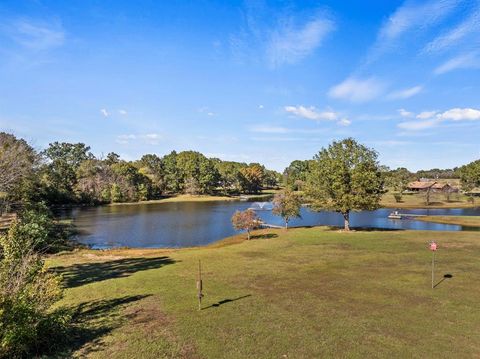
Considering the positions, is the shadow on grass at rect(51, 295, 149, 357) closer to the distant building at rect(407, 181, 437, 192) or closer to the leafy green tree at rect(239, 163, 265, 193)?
the distant building at rect(407, 181, 437, 192)

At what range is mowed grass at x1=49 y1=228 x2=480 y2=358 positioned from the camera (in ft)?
43.8

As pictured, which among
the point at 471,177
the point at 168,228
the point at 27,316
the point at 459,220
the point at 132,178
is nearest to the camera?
the point at 27,316

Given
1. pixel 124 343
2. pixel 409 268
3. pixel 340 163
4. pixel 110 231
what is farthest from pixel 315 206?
pixel 124 343

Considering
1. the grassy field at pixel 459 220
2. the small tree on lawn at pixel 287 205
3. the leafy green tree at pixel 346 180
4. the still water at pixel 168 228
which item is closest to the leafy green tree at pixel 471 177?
the still water at pixel 168 228

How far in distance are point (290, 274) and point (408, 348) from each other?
11.9 meters

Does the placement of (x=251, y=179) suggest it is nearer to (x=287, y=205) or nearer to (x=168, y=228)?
(x=168, y=228)

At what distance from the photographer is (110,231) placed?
6231 centimetres

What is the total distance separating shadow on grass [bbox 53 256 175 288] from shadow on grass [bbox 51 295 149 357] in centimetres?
612

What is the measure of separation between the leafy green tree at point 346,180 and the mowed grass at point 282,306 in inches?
653

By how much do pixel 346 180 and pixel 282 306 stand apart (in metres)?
35.9

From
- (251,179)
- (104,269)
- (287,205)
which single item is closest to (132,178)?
(251,179)

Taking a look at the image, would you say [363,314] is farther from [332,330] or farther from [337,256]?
[337,256]

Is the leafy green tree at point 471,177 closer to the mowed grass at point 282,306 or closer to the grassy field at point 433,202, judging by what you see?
the grassy field at point 433,202

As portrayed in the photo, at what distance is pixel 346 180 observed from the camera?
5053 centimetres
